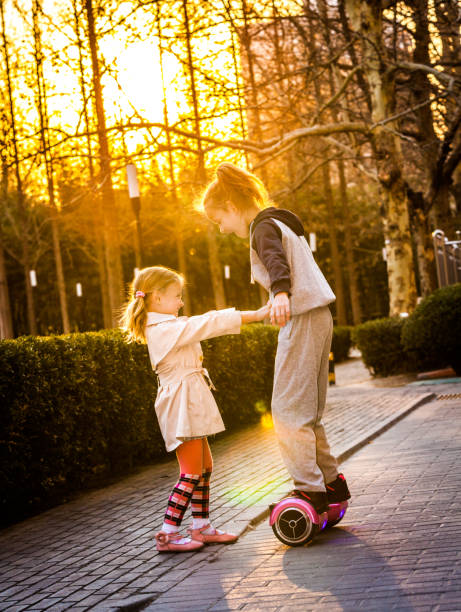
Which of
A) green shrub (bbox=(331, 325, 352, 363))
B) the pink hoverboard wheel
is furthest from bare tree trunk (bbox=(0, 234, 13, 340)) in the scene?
the pink hoverboard wheel

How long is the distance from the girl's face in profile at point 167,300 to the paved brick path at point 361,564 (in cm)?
142

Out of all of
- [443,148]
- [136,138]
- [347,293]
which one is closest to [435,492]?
[136,138]

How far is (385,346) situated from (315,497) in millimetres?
12216

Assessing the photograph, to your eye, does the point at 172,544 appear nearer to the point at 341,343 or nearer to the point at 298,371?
the point at 298,371

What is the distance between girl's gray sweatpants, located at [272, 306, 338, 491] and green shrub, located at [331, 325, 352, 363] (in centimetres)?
1906

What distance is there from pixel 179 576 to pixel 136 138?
39.3ft

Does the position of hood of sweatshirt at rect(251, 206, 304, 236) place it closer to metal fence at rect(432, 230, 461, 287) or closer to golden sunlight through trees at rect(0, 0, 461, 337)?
golden sunlight through trees at rect(0, 0, 461, 337)

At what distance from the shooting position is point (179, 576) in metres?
4.42

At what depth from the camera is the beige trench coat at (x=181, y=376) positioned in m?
4.84

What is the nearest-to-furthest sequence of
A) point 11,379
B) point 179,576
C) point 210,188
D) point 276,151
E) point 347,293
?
point 179,576 → point 210,188 → point 11,379 → point 276,151 → point 347,293

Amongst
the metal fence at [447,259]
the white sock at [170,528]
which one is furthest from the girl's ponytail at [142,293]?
the metal fence at [447,259]

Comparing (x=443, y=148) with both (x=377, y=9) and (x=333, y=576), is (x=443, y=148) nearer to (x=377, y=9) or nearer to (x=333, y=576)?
(x=377, y=9)

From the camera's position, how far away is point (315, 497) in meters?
4.64

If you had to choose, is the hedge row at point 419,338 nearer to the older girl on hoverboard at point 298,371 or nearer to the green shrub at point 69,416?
the green shrub at point 69,416
